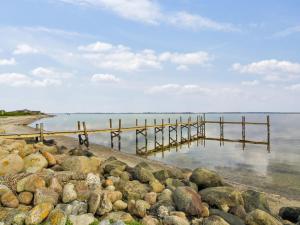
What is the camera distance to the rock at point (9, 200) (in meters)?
9.85

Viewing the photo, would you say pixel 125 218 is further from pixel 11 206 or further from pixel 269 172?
pixel 269 172

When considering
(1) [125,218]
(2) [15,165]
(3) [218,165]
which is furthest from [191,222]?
(3) [218,165]

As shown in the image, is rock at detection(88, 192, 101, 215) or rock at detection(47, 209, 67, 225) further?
rock at detection(88, 192, 101, 215)

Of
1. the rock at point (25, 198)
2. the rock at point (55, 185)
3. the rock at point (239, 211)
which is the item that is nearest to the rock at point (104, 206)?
the rock at point (55, 185)

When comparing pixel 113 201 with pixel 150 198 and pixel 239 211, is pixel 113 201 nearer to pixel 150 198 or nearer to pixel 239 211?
pixel 150 198

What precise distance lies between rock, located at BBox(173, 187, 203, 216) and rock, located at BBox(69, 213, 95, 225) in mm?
3126

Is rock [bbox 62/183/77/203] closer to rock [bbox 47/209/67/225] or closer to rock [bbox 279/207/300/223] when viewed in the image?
rock [bbox 47/209/67/225]

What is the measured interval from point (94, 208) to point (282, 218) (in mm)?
7421

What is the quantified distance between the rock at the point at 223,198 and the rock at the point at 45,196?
549 centimetres

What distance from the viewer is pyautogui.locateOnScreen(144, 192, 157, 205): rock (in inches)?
428

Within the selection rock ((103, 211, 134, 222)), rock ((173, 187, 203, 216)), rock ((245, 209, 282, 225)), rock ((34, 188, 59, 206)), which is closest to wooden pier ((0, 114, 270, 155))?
rock ((34, 188, 59, 206))

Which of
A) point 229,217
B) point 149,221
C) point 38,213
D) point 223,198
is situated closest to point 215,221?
A: point 229,217

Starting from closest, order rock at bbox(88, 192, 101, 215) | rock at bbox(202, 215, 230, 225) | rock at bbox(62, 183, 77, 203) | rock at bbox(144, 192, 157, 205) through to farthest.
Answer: rock at bbox(202, 215, 230, 225) → rock at bbox(88, 192, 101, 215) → rock at bbox(62, 183, 77, 203) → rock at bbox(144, 192, 157, 205)

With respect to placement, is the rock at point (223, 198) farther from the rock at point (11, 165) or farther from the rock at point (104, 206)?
the rock at point (11, 165)
